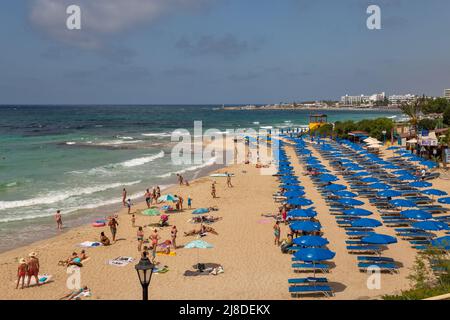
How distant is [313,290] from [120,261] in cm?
644

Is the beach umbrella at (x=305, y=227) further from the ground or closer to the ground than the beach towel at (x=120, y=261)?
further from the ground

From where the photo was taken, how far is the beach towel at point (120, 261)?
13.5 meters

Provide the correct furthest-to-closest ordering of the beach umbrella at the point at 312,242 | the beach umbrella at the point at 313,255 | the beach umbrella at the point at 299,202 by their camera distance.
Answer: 1. the beach umbrella at the point at 299,202
2. the beach umbrella at the point at 312,242
3. the beach umbrella at the point at 313,255

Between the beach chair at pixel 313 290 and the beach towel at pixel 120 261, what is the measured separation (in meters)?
5.66

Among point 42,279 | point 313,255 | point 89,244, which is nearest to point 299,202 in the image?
point 313,255

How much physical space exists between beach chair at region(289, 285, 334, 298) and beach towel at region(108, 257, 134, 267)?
5.66 metres

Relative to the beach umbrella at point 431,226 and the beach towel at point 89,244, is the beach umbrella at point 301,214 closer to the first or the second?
the beach umbrella at point 431,226

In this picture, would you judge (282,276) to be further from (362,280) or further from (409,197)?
(409,197)

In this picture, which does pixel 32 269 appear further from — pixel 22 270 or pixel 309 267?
pixel 309 267

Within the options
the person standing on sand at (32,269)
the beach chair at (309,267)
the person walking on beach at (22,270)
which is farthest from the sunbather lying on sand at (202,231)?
the person walking on beach at (22,270)

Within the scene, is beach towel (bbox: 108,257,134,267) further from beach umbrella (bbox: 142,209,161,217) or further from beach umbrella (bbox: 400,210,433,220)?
beach umbrella (bbox: 400,210,433,220)

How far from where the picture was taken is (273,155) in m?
41.5

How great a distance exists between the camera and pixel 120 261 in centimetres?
1368
